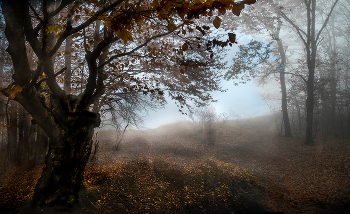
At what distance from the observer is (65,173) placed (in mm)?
3930

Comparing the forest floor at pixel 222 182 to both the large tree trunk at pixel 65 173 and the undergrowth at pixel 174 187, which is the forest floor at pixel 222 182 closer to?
the undergrowth at pixel 174 187

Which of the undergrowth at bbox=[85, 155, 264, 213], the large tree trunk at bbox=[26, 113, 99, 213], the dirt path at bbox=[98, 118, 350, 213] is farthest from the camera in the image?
the dirt path at bbox=[98, 118, 350, 213]

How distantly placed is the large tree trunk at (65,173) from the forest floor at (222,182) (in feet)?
1.83

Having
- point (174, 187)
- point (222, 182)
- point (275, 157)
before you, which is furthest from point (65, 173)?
point (275, 157)

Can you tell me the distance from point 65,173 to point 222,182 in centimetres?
490

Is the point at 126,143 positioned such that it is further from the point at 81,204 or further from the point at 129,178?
the point at 81,204

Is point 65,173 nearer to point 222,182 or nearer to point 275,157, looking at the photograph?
point 222,182

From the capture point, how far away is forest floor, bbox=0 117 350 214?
4.64 m

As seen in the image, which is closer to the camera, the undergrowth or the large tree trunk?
the large tree trunk

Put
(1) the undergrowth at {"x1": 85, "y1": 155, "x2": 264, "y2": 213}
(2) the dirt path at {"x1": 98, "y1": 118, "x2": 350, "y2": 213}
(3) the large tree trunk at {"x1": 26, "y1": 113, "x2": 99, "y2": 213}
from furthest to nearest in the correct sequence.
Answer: (2) the dirt path at {"x1": 98, "y1": 118, "x2": 350, "y2": 213} → (1) the undergrowth at {"x1": 85, "y1": 155, "x2": 264, "y2": 213} → (3) the large tree trunk at {"x1": 26, "y1": 113, "x2": 99, "y2": 213}

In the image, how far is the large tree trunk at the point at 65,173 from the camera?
3699 mm

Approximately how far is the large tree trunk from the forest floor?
0.56 metres

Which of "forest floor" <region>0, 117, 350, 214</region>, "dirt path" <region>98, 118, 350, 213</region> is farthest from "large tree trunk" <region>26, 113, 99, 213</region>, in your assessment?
"dirt path" <region>98, 118, 350, 213</region>

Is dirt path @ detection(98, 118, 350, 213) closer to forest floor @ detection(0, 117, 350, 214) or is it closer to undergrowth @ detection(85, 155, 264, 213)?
forest floor @ detection(0, 117, 350, 214)
